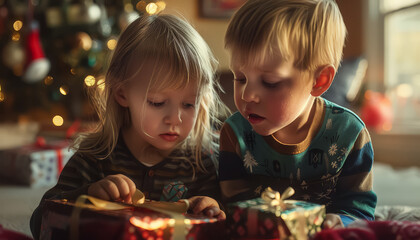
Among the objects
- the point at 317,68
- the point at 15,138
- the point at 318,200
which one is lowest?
the point at 15,138

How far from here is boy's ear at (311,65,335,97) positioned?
0.90 m

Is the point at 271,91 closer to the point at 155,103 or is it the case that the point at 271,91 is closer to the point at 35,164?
the point at 155,103

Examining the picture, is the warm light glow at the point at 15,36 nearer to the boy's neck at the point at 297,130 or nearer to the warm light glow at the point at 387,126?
the warm light glow at the point at 387,126

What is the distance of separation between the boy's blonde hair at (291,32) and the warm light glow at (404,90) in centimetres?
250

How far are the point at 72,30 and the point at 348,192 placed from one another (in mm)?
2694

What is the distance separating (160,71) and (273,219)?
43cm

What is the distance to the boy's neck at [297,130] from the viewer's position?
38.9 inches

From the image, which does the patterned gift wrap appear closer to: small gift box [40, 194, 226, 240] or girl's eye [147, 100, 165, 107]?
small gift box [40, 194, 226, 240]

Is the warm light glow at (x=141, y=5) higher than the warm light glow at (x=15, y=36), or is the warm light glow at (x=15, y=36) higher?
the warm light glow at (x=141, y=5)

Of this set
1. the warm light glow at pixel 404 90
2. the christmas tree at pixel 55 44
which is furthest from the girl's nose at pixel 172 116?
the warm light glow at pixel 404 90

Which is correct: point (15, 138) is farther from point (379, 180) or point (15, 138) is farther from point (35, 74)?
point (379, 180)

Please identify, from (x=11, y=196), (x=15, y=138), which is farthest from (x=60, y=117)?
(x=11, y=196)

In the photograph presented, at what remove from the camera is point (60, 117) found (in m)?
3.71

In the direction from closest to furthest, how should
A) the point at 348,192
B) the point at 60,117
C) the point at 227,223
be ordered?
the point at 227,223 → the point at 348,192 → the point at 60,117
